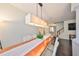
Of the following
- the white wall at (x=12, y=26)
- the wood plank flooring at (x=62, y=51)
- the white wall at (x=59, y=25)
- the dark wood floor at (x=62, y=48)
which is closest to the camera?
the white wall at (x=12, y=26)

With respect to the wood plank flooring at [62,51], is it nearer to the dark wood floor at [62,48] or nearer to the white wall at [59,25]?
the dark wood floor at [62,48]

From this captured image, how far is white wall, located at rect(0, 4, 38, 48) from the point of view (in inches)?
74.9

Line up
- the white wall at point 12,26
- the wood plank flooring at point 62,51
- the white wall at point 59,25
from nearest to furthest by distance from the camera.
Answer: the white wall at point 12,26
the white wall at point 59,25
the wood plank flooring at point 62,51

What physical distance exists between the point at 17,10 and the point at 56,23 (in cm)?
82

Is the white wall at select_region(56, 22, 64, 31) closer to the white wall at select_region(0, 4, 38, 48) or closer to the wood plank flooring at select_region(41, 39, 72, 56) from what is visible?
the wood plank flooring at select_region(41, 39, 72, 56)

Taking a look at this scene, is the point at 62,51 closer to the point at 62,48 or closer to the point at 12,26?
the point at 62,48

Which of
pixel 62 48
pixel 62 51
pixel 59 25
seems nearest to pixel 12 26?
pixel 59 25

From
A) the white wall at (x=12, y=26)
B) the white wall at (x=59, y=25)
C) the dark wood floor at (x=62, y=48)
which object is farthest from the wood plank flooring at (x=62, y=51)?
the white wall at (x=12, y=26)

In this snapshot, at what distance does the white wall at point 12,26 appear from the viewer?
1903mm

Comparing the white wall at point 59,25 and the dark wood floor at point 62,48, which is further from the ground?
the white wall at point 59,25

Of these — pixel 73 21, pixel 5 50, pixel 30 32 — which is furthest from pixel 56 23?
pixel 5 50

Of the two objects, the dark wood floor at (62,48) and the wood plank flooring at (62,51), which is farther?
the dark wood floor at (62,48)

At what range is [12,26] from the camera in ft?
6.47

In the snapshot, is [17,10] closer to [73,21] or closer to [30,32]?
[30,32]
